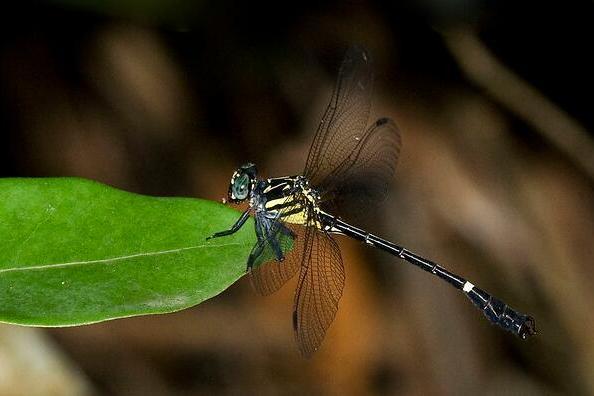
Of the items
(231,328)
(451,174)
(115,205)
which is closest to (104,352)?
(231,328)

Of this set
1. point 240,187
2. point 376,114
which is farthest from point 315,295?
point 376,114

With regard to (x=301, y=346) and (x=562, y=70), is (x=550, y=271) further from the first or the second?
(x=301, y=346)

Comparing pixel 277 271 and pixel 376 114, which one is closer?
pixel 277 271

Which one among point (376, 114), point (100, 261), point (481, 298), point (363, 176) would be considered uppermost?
point (376, 114)

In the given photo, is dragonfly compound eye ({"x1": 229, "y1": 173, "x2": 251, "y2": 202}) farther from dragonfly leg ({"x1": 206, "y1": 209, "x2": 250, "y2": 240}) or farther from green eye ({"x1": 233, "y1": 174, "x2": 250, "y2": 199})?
dragonfly leg ({"x1": 206, "y1": 209, "x2": 250, "y2": 240})

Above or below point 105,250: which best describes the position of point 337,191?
above

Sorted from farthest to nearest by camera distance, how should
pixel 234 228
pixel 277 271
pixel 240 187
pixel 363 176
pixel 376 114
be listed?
pixel 376 114
pixel 363 176
pixel 240 187
pixel 277 271
pixel 234 228

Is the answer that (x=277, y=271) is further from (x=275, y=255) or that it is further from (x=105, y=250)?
(x=105, y=250)
